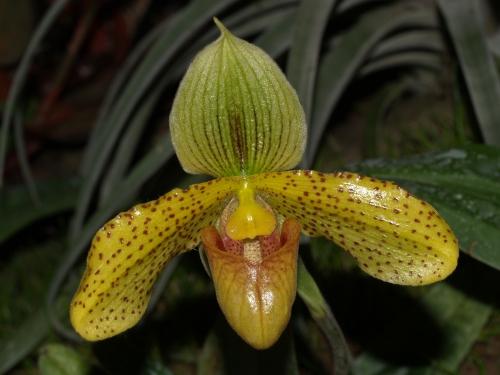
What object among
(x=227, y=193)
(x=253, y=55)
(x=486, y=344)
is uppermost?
(x=253, y=55)

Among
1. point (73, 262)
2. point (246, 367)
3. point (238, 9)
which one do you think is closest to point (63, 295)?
point (73, 262)

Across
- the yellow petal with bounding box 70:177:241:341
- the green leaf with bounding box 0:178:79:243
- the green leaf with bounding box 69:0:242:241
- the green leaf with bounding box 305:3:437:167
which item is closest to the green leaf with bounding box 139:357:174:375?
the yellow petal with bounding box 70:177:241:341

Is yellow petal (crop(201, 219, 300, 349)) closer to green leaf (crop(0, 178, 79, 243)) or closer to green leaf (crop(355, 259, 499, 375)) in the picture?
green leaf (crop(355, 259, 499, 375))

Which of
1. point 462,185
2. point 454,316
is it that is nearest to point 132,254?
point 462,185

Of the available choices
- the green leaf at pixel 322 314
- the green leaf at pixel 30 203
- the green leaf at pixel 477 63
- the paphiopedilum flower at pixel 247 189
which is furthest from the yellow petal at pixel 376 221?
the green leaf at pixel 30 203

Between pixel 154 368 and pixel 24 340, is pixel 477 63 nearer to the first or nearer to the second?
pixel 154 368

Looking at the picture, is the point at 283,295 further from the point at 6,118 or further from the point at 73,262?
the point at 6,118
